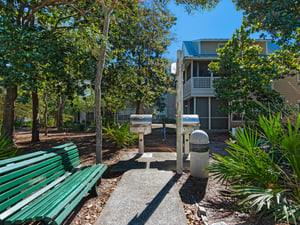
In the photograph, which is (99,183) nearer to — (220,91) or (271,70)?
(220,91)

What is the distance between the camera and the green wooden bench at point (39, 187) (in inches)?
68.6

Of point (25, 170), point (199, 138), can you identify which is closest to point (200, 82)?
point (199, 138)

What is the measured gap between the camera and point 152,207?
2713 mm

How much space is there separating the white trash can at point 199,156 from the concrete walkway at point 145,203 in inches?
24.2

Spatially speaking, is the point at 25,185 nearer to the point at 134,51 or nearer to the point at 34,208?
the point at 34,208

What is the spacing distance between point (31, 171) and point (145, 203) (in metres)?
1.86

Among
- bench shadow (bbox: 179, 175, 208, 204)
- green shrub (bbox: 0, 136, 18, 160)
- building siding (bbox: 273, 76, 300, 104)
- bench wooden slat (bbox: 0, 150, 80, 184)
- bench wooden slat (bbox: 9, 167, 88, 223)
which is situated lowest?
bench shadow (bbox: 179, 175, 208, 204)

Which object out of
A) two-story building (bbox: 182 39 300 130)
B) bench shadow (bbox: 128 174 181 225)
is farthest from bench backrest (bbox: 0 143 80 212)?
two-story building (bbox: 182 39 300 130)

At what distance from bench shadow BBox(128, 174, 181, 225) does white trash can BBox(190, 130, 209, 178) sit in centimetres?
74

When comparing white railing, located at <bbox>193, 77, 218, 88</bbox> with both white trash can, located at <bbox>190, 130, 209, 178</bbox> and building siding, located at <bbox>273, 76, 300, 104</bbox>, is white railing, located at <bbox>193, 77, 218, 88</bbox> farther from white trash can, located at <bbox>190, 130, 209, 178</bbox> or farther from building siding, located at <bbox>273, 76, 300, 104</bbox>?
white trash can, located at <bbox>190, 130, 209, 178</bbox>

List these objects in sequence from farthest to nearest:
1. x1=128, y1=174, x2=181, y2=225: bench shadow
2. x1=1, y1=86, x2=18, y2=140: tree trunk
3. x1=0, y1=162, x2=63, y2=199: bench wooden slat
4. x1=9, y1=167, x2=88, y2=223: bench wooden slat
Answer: x1=1, y1=86, x2=18, y2=140: tree trunk < x1=128, y1=174, x2=181, y2=225: bench shadow < x1=0, y1=162, x2=63, y2=199: bench wooden slat < x1=9, y1=167, x2=88, y2=223: bench wooden slat

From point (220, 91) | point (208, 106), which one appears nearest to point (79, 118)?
point (208, 106)

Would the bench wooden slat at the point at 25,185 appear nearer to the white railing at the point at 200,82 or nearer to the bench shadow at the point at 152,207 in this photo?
the bench shadow at the point at 152,207

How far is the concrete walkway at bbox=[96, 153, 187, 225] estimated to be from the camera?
7.83ft
